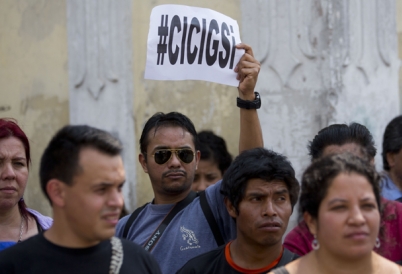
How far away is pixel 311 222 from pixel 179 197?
1357 mm

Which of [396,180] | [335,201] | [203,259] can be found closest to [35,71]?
[396,180]

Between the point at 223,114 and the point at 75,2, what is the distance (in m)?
2.00

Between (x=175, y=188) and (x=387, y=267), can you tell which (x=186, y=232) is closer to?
(x=175, y=188)

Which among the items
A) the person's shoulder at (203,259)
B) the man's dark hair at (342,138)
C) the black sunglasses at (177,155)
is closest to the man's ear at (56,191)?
the person's shoulder at (203,259)

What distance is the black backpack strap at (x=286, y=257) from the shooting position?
3.90 metres

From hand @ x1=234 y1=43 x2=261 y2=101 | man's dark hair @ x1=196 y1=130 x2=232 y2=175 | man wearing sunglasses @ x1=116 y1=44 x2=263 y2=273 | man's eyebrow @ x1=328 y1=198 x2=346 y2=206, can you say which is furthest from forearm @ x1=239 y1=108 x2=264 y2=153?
man's dark hair @ x1=196 y1=130 x2=232 y2=175

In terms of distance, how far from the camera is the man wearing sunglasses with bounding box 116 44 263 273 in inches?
167

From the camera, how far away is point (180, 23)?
492 cm

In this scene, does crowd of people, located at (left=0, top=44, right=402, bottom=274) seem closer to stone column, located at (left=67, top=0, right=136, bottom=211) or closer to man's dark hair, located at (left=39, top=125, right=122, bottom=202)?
man's dark hair, located at (left=39, top=125, right=122, bottom=202)

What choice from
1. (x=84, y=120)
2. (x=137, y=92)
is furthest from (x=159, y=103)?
(x=84, y=120)

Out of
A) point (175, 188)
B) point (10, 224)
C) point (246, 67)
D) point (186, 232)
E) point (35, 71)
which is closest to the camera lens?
point (186, 232)

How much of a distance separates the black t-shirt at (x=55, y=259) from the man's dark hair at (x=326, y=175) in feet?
2.48

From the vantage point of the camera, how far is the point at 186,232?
4242 mm

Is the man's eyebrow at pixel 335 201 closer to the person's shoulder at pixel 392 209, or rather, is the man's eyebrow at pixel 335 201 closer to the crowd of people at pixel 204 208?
the crowd of people at pixel 204 208
